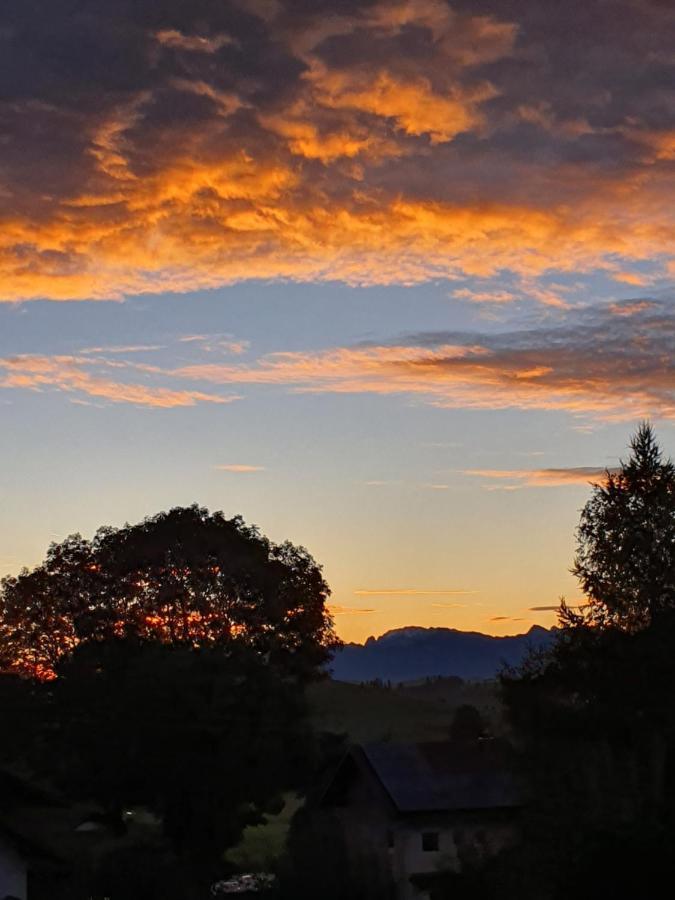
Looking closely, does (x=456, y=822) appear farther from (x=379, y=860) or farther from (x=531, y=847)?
(x=531, y=847)

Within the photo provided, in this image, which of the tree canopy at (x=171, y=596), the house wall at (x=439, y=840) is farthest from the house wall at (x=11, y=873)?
the tree canopy at (x=171, y=596)

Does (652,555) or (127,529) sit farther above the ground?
(127,529)

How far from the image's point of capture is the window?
224 ft

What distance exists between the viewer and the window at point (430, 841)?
224ft

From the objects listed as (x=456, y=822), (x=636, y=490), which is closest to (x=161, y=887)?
(x=456, y=822)

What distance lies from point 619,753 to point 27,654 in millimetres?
43878

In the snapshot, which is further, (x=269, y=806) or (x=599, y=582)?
(x=269, y=806)

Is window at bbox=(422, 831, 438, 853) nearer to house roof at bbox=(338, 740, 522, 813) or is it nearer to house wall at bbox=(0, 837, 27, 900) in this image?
house roof at bbox=(338, 740, 522, 813)

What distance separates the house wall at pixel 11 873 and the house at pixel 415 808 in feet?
60.4

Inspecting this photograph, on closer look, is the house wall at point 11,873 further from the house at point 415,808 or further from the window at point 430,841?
the window at point 430,841

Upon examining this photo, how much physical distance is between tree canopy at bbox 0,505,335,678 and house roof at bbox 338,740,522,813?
11.4 meters

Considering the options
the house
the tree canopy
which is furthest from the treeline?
the tree canopy

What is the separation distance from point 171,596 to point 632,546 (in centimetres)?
3272

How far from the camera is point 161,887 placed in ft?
197
